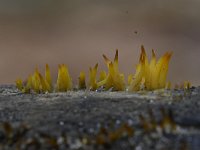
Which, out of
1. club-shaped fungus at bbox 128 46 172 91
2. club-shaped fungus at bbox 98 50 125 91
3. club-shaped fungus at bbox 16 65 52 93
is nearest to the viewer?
club-shaped fungus at bbox 128 46 172 91

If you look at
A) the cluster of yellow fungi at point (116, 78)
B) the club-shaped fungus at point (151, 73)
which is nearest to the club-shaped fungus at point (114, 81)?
the cluster of yellow fungi at point (116, 78)

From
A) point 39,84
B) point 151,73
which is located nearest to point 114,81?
point 151,73

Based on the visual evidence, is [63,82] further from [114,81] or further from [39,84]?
[114,81]

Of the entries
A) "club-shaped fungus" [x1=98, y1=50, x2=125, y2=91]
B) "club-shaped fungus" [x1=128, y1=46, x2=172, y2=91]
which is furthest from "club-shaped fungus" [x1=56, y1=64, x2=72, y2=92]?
"club-shaped fungus" [x1=128, y1=46, x2=172, y2=91]

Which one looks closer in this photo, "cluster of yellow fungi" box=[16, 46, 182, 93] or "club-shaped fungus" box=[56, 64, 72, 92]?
"cluster of yellow fungi" box=[16, 46, 182, 93]

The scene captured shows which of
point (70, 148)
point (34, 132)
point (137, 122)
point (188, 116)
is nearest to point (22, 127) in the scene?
point (34, 132)

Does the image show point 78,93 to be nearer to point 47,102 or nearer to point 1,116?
point 47,102

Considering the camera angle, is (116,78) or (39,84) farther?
(39,84)

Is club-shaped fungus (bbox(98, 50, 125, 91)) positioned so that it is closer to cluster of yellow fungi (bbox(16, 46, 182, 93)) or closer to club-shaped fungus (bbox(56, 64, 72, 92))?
cluster of yellow fungi (bbox(16, 46, 182, 93))
